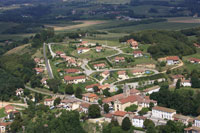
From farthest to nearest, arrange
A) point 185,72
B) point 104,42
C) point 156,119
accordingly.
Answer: point 104,42 → point 185,72 → point 156,119

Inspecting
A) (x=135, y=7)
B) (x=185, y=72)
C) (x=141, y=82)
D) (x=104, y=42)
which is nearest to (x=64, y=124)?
(x=141, y=82)

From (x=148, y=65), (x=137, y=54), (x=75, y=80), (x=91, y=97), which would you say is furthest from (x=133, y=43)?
(x=91, y=97)

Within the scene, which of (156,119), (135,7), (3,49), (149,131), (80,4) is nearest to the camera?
(149,131)

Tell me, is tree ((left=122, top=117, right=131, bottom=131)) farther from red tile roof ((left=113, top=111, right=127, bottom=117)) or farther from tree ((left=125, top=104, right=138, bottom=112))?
tree ((left=125, top=104, right=138, bottom=112))

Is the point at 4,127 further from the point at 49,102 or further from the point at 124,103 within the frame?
the point at 124,103

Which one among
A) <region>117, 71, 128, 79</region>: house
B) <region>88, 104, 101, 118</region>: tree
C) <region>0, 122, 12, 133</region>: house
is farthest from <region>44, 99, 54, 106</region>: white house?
<region>117, 71, 128, 79</region>: house

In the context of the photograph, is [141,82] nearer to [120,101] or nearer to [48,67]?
[120,101]

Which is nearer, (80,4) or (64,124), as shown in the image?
(64,124)
